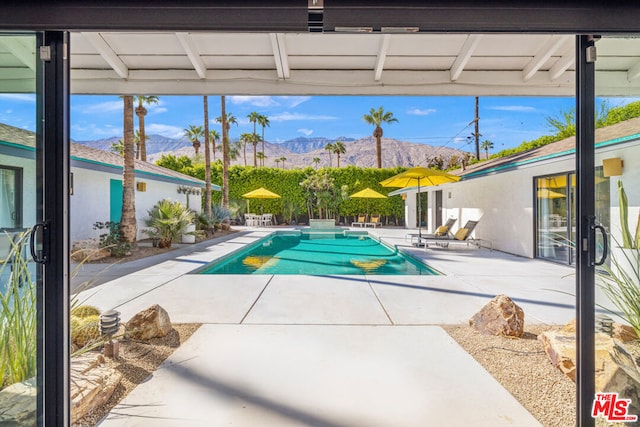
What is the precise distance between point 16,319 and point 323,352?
240 centimetres

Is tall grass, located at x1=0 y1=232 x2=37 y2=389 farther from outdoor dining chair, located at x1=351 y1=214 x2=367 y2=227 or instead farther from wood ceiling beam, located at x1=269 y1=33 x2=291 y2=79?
outdoor dining chair, located at x1=351 y1=214 x2=367 y2=227

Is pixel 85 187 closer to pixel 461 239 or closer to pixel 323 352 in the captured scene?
pixel 323 352

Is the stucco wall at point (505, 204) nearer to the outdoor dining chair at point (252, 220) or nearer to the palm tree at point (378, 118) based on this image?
the outdoor dining chair at point (252, 220)

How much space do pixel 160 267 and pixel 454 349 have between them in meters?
6.51

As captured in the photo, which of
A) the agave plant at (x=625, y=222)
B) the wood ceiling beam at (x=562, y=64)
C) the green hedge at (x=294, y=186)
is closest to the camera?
the agave plant at (x=625, y=222)

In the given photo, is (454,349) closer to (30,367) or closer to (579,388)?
(579,388)

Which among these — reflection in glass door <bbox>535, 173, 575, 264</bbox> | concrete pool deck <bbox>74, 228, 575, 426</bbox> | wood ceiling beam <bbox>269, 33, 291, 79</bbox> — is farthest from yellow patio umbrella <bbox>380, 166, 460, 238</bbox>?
wood ceiling beam <bbox>269, 33, 291, 79</bbox>

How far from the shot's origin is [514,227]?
10055 mm

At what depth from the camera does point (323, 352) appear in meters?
3.33

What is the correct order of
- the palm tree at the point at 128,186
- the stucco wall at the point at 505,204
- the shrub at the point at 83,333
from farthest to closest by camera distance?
the palm tree at the point at 128,186
the stucco wall at the point at 505,204
the shrub at the point at 83,333

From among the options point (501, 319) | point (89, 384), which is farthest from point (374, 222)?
point (89, 384)

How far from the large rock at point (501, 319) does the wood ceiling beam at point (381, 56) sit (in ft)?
9.55

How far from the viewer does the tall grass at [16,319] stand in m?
1.97

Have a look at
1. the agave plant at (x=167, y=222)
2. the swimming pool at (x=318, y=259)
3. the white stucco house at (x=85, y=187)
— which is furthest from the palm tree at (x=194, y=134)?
the agave plant at (x=167, y=222)
